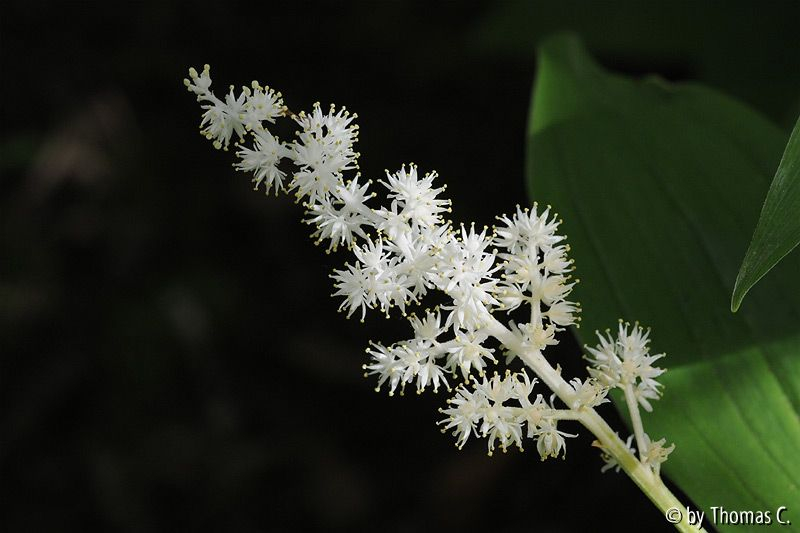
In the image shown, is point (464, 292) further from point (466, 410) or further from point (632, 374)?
point (632, 374)

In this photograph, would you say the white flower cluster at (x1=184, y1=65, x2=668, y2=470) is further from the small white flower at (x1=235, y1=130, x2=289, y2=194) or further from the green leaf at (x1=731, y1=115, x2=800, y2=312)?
the green leaf at (x1=731, y1=115, x2=800, y2=312)

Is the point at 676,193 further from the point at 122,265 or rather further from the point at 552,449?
the point at 122,265

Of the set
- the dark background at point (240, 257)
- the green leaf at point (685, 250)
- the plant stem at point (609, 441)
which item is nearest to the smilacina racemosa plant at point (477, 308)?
the plant stem at point (609, 441)

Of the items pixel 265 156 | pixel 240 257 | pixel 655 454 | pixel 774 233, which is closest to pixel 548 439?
pixel 655 454

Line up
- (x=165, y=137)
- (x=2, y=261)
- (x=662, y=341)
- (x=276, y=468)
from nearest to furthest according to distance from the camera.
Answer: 1. (x=662, y=341)
2. (x=276, y=468)
3. (x=2, y=261)
4. (x=165, y=137)

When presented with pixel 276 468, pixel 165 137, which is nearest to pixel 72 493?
pixel 276 468

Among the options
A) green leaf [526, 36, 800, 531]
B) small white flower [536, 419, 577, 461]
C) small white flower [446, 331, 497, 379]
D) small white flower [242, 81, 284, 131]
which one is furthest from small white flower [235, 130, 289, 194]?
green leaf [526, 36, 800, 531]
